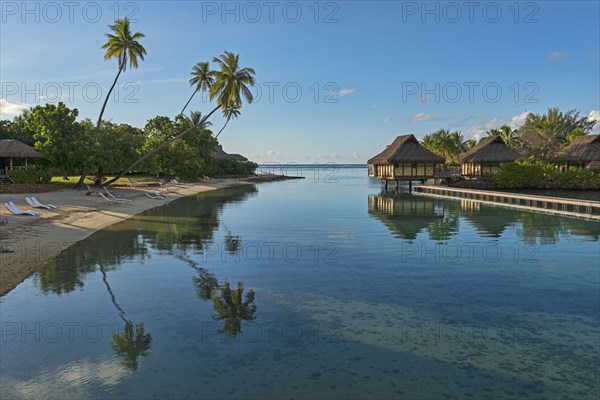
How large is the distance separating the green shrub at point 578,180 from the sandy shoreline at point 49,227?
40880 mm

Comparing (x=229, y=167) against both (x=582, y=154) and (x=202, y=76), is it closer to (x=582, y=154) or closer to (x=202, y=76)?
(x=202, y=76)

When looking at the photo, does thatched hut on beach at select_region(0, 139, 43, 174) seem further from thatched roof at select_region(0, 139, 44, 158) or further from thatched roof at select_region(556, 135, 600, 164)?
thatched roof at select_region(556, 135, 600, 164)

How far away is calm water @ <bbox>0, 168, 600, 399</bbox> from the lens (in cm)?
621

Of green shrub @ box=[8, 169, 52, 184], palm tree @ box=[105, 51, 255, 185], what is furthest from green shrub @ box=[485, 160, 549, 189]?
green shrub @ box=[8, 169, 52, 184]

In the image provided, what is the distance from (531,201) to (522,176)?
1690 centimetres

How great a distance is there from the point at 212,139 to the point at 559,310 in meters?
55.3

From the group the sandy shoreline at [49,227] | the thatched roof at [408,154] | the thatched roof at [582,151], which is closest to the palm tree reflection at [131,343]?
the sandy shoreline at [49,227]

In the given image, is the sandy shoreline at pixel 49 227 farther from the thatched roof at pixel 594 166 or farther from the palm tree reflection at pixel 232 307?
the thatched roof at pixel 594 166

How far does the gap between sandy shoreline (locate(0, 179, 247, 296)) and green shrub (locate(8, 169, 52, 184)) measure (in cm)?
207

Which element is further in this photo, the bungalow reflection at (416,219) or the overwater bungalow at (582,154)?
the overwater bungalow at (582,154)

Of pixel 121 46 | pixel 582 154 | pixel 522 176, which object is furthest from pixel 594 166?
pixel 121 46

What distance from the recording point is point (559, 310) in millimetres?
9391

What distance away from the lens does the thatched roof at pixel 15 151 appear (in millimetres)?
34125

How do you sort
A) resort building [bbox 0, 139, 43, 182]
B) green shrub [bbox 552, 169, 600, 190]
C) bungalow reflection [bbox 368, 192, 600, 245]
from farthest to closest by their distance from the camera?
green shrub [bbox 552, 169, 600, 190]
resort building [bbox 0, 139, 43, 182]
bungalow reflection [bbox 368, 192, 600, 245]
